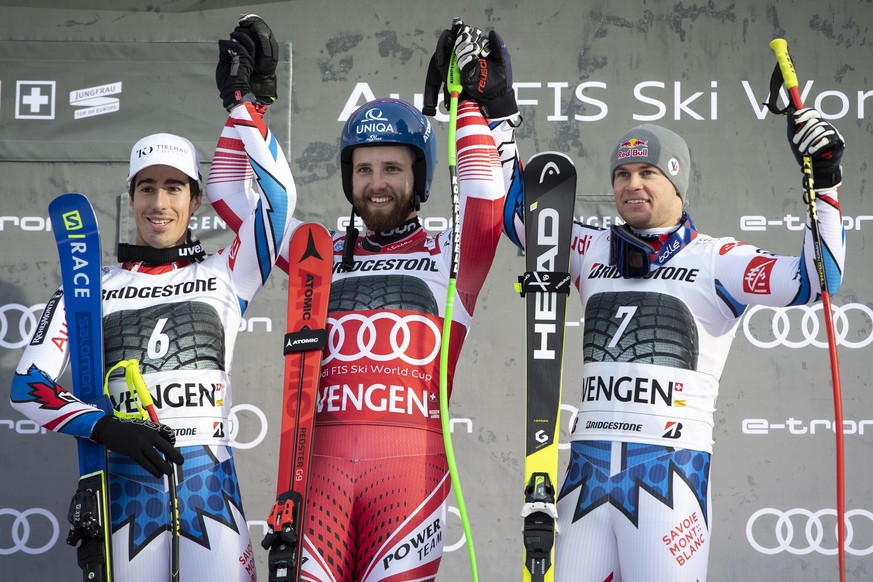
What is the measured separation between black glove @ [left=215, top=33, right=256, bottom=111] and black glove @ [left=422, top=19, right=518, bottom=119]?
24.7 inches

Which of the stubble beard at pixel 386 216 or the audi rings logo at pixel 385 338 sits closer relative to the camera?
the audi rings logo at pixel 385 338

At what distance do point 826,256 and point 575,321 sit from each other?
1945mm

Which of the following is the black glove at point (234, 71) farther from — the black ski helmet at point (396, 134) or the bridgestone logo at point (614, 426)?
the bridgestone logo at point (614, 426)

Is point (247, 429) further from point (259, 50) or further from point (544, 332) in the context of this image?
point (544, 332)

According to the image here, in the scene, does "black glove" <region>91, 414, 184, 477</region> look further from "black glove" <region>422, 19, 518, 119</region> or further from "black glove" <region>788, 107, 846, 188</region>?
"black glove" <region>788, 107, 846, 188</region>

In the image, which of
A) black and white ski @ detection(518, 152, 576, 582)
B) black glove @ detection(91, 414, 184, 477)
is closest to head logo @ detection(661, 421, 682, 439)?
black and white ski @ detection(518, 152, 576, 582)

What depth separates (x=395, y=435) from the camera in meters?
3.09

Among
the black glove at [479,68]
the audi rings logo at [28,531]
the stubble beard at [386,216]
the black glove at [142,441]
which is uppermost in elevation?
the black glove at [479,68]

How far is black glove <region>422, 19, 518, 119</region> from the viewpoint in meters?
3.21

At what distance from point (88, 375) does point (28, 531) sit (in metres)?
1.88

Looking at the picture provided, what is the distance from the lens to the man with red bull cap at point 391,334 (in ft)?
9.79

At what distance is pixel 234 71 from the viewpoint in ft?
→ 11.5

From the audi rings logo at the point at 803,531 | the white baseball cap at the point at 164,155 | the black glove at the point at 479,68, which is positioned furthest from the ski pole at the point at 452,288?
the audi rings logo at the point at 803,531

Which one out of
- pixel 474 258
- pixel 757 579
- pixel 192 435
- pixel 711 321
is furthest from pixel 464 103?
pixel 757 579
